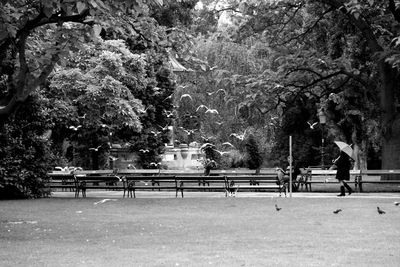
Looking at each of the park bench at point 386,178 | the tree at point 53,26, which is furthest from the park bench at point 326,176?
the tree at point 53,26

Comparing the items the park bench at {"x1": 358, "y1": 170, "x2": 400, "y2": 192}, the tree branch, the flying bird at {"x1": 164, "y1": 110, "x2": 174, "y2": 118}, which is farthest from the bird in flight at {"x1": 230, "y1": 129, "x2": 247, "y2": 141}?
the tree branch

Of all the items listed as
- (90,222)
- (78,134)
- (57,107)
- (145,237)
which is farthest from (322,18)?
(145,237)

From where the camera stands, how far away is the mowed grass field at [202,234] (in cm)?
993

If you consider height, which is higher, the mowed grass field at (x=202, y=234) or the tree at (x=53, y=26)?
the tree at (x=53, y=26)

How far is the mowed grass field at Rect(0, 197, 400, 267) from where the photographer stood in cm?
993

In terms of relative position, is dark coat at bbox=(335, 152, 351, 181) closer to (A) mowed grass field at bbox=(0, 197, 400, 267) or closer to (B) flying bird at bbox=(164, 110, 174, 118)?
(A) mowed grass field at bbox=(0, 197, 400, 267)

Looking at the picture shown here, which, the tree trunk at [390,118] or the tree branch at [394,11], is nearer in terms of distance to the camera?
the tree branch at [394,11]

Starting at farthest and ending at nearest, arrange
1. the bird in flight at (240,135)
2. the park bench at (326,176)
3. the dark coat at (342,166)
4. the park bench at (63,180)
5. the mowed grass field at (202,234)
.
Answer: the bird in flight at (240,135) < the park bench at (326,176) < the park bench at (63,180) < the dark coat at (342,166) < the mowed grass field at (202,234)

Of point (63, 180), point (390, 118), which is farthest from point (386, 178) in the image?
point (63, 180)

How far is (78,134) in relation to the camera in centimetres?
3778

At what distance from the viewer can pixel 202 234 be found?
13.0 meters

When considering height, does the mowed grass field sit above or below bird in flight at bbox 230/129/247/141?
below

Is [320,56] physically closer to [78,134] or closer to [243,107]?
[243,107]

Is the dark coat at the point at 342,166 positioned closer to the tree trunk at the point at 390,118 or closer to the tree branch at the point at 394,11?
the tree trunk at the point at 390,118
